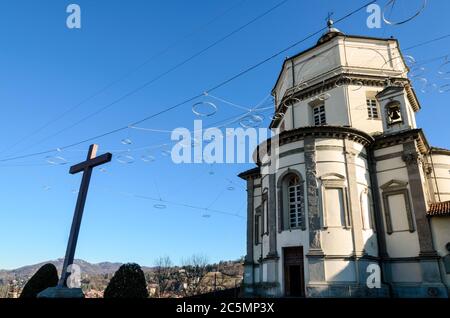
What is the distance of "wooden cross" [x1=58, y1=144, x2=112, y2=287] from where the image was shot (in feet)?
33.9

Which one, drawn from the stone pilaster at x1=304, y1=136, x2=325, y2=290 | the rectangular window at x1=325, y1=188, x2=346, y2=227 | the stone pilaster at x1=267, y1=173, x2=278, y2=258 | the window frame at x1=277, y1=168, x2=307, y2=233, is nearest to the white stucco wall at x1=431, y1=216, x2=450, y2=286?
the rectangular window at x1=325, y1=188, x2=346, y2=227

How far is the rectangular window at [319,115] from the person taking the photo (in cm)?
2350

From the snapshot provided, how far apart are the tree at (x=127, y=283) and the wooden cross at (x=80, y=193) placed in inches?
72.0

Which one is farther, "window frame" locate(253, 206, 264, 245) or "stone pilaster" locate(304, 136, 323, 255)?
"window frame" locate(253, 206, 264, 245)

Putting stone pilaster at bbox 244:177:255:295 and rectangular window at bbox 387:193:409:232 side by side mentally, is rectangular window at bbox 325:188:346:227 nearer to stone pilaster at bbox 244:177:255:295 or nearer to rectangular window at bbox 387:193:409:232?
rectangular window at bbox 387:193:409:232

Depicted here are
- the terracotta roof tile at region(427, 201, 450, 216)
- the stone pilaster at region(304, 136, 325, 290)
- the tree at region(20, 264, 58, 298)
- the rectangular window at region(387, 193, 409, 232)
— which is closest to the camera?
the tree at region(20, 264, 58, 298)

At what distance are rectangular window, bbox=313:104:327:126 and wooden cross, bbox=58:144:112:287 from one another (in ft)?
53.9

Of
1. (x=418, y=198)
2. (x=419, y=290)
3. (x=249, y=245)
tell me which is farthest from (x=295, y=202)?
(x=419, y=290)

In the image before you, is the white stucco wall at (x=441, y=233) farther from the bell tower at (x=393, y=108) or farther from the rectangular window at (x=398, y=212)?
the bell tower at (x=393, y=108)
